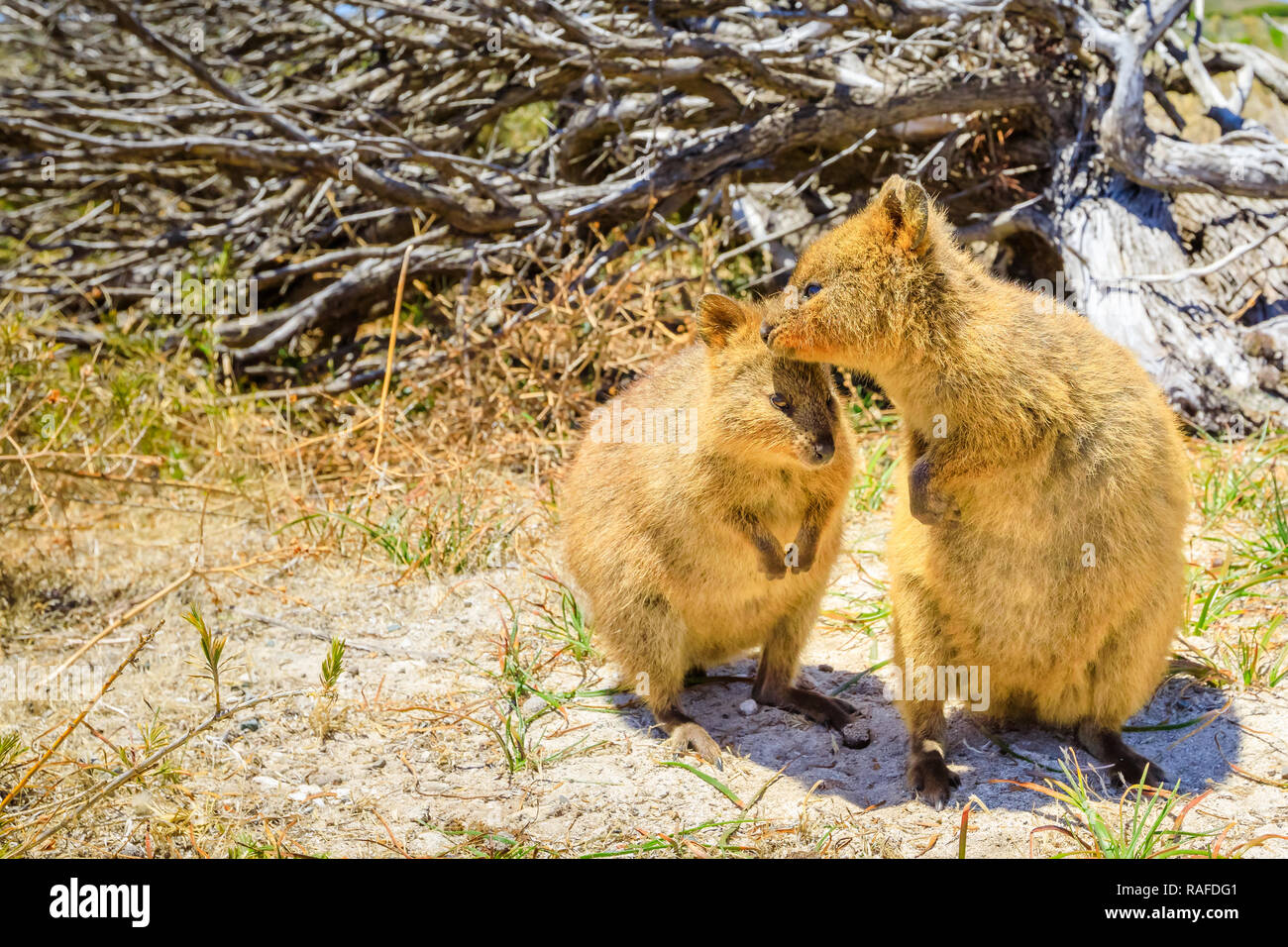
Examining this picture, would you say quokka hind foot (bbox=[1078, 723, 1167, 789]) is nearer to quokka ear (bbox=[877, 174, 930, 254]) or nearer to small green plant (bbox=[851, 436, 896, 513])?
quokka ear (bbox=[877, 174, 930, 254])

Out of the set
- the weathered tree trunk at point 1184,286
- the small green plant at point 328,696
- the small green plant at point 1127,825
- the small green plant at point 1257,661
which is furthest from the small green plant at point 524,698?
the weathered tree trunk at point 1184,286

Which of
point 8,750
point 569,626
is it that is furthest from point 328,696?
point 569,626

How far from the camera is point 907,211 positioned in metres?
3.48

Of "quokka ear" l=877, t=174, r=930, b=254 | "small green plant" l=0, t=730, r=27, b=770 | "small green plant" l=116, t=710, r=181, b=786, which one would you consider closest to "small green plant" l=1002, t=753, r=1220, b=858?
"quokka ear" l=877, t=174, r=930, b=254

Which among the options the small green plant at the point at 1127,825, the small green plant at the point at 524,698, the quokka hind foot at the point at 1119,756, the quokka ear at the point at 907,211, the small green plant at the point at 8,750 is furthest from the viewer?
the small green plant at the point at 524,698

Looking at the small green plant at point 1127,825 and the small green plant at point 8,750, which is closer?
the small green plant at point 1127,825

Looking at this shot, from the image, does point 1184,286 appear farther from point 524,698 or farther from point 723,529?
point 524,698

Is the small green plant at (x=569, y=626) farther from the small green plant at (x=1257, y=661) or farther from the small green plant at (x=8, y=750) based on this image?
the small green plant at (x=1257, y=661)

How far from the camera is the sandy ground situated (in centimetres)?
337

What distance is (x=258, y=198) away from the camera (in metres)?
8.03

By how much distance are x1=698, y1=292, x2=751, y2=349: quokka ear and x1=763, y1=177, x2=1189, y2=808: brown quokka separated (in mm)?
446

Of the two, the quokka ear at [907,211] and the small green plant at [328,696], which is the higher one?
the quokka ear at [907,211]

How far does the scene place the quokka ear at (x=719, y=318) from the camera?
414 cm

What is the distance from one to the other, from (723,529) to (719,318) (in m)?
0.79
